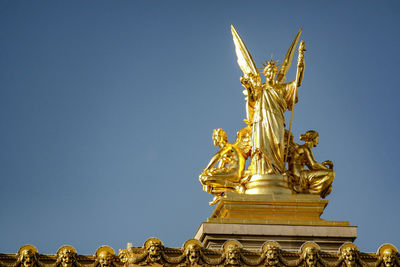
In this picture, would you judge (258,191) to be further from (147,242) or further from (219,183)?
(147,242)

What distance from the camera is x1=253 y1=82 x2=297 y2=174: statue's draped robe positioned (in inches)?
1148

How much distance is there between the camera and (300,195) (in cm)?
2834

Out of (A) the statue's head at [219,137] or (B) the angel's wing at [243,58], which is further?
(B) the angel's wing at [243,58]

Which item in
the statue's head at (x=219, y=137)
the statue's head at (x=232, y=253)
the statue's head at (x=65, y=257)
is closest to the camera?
the statue's head at (x=65, y=257)

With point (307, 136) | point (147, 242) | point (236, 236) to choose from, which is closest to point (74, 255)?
point (147, 242)

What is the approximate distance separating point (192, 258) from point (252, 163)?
19.1 ft

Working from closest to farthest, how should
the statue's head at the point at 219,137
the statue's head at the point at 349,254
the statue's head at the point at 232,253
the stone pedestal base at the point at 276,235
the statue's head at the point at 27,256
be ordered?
1. the statue's head at the point at 27,256
2. the statue's head at the point at 232,253
3. the statue's head at the point at 349,254
4. the stone pedestal base at the point at 276,235
5. the statue's head at the point at 219,137

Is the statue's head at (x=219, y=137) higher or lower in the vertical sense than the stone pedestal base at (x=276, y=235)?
higher

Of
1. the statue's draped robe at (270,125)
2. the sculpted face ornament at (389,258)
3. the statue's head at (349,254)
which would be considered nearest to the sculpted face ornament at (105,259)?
the statue's head at (349,254)

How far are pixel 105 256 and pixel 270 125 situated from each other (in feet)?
24.7

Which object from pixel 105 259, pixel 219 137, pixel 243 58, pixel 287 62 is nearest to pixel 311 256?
pixel 105 259

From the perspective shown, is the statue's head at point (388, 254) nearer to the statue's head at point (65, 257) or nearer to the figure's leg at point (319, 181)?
the figure's leg at point (319, 181)

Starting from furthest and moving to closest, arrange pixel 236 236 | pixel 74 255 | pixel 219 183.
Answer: pixel 219 183, pixel 236 236, pixel 74 255

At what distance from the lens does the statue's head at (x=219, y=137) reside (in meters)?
29.8
